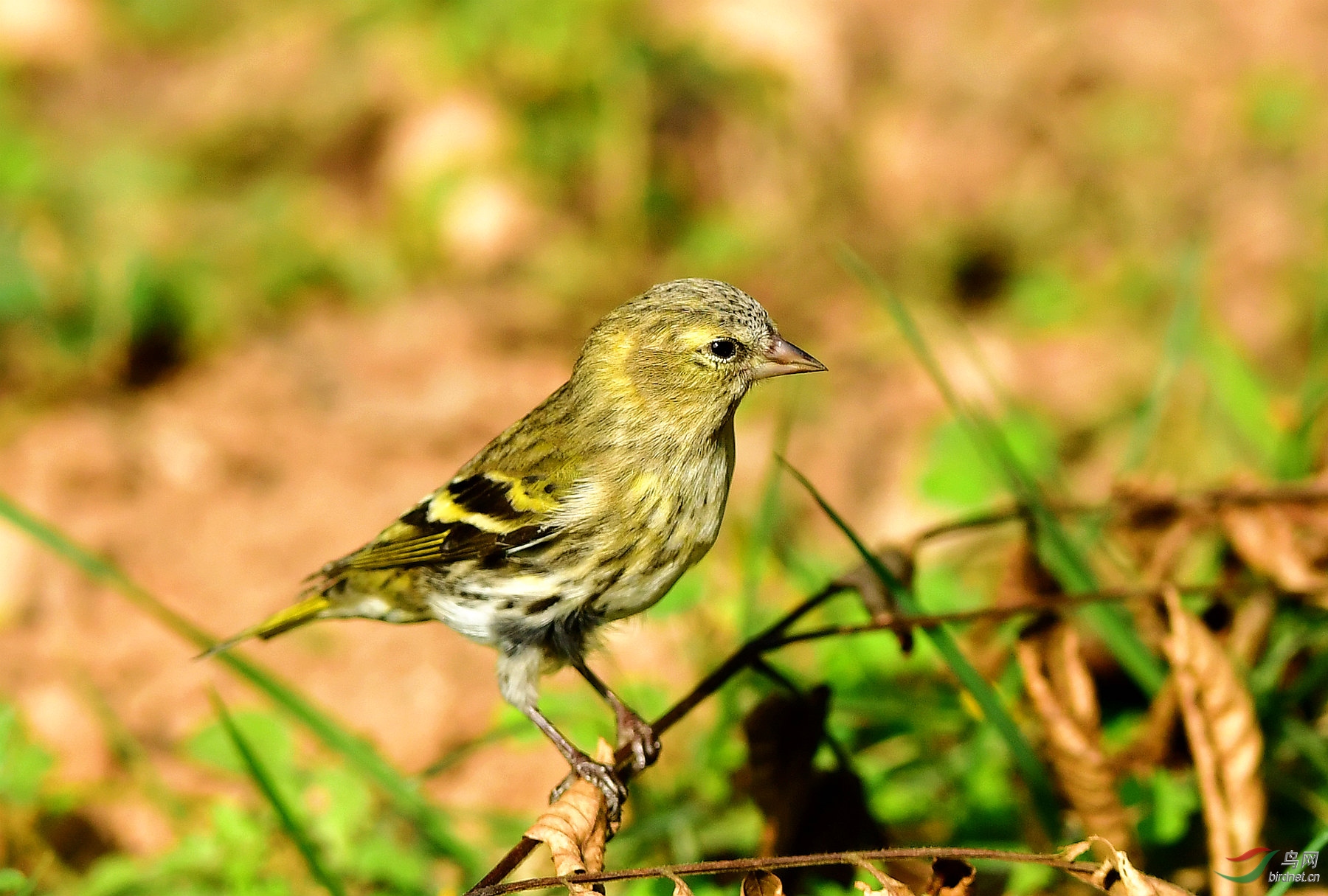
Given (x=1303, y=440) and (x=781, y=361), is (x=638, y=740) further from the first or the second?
(x=1303, y=440)

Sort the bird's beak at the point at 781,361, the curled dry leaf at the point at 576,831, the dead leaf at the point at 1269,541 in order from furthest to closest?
the dead leaf at the point at 1269,541, the bird's beak at the point at 781,361, the curled dry leaf at the point at 576,831

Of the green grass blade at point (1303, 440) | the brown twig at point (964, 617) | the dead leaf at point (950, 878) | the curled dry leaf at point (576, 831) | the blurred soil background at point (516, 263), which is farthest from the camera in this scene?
the blurred soil background at point (516, 263)

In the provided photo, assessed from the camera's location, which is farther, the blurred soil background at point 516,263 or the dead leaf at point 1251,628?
the blurred soil background at point 516,263

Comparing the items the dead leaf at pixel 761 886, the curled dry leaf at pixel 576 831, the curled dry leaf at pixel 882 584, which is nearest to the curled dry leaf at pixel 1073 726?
the curled dry leaf at pixel 882 584

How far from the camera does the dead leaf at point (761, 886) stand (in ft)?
6.10

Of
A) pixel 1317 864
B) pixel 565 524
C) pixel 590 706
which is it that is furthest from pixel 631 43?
pixel 1317 864

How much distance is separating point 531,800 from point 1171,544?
5.92 feet

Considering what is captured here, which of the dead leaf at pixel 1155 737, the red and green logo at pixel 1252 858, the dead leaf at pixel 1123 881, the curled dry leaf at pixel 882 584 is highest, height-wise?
the curled dry leaf at pixel 882 584

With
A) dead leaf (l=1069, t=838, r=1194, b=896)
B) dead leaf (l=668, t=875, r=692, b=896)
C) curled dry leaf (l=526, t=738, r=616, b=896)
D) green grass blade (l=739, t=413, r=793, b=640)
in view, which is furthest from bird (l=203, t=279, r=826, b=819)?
dead leaf (l=1069, t=838, r=1194, b=896)

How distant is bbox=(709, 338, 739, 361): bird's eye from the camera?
2543 millimetres

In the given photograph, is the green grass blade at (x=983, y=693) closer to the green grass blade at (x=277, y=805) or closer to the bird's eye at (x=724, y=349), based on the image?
the bird's eye at (x=724, y=349)

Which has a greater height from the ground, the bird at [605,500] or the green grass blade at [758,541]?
the bird at [605,500]

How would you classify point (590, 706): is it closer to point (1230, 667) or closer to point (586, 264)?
point (1230, 667)

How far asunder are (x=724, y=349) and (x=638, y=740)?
0.77 metres
